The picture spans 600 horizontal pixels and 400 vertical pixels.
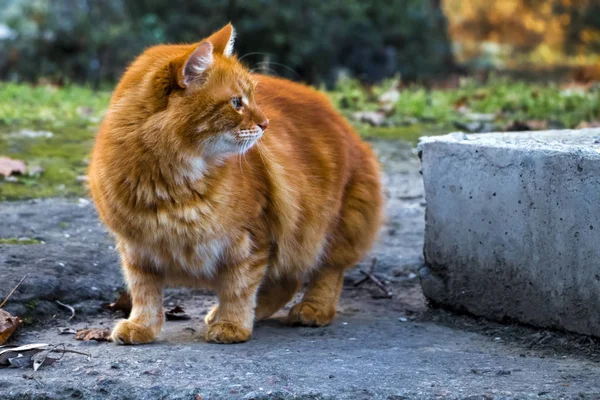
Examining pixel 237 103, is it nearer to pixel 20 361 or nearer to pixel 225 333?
pixel 225 333

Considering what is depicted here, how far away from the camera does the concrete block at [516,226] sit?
325cm

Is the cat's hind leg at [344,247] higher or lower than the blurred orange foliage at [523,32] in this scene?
lower

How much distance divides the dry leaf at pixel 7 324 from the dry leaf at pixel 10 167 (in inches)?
74.1

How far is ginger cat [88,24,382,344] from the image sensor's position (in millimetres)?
3160

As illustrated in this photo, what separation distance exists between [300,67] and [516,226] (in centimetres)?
659

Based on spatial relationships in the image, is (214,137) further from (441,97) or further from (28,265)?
(441,97)

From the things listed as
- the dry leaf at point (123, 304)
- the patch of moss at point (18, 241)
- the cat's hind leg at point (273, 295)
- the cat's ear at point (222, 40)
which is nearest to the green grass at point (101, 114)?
the patch of moss at point (18, 241)

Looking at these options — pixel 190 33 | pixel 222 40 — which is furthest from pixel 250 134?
pixel 190 33

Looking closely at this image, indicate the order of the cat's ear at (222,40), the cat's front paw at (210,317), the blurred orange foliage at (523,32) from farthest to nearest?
the blurred orange foliage at (523,32), the cat's front paw at (210,317), the cat's ear at (222,40)

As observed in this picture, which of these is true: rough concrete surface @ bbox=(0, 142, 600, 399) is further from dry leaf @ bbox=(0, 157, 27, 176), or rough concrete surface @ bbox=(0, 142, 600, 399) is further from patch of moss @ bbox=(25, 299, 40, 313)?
dry leaf @ bbox=(0, 157, 27, 176)

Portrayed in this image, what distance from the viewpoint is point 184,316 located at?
12.8 ft

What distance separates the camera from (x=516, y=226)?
3.49m

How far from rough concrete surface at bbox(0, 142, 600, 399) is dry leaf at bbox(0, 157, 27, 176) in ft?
1.41

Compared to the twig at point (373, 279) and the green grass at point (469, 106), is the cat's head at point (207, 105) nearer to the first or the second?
the twig at point (373, 279)
